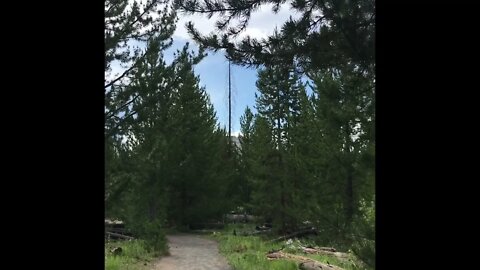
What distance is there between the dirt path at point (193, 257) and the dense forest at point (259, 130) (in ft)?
3.11

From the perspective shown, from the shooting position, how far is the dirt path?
12586mm

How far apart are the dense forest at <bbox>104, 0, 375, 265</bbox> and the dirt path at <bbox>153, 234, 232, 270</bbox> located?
95 centimetres

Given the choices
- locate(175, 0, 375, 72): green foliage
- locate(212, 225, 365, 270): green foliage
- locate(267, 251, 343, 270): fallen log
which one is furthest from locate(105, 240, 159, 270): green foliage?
locate(175, 0, 375, 72): green foliage

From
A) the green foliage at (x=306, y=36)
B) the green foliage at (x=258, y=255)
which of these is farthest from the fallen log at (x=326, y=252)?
the green foliage at (x=306, y=36)

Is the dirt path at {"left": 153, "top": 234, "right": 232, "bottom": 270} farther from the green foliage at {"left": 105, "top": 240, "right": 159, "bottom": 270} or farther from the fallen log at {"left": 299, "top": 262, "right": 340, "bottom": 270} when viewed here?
the fallen log at {"left": 299, "top": 262, "right": 340, "bottom": 270}

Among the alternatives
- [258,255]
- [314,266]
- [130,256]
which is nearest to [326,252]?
[258,255]

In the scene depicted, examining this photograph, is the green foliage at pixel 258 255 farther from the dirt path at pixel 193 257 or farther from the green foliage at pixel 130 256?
the green foliage at pixel 130 256

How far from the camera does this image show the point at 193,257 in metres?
14.3

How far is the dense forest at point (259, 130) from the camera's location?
3.60 metres

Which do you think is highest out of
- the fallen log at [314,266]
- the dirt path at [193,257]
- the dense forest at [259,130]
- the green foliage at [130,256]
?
the dense forest at [259,130]

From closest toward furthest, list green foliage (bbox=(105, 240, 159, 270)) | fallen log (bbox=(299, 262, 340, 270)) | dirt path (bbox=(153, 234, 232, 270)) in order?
1. fallen log (bbox=(299, 262, 340, 270))
2. green foliage (bbox=(105, 240, 159, 270))
3. dirt path (bbox=(153, 234, 232, 270))
